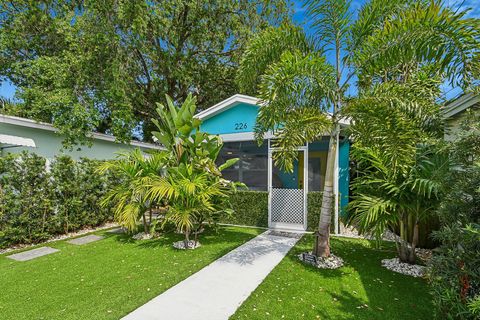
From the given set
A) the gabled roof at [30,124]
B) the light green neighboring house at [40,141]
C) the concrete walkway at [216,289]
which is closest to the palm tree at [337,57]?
the concrete walkway at [216,289]

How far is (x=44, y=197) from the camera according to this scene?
709cm

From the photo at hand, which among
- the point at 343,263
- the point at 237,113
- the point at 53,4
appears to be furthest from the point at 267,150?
the point at 53,4

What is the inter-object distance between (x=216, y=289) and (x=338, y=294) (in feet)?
6.98

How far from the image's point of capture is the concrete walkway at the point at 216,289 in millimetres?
3510

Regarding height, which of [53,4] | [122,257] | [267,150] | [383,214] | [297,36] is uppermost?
[53,4]

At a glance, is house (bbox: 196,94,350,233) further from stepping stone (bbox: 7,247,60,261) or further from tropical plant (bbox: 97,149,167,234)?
stepping stone (bbox: 7,247,60,261)

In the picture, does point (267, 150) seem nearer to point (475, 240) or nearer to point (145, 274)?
point (145, 274)

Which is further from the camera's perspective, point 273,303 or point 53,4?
point 53,4

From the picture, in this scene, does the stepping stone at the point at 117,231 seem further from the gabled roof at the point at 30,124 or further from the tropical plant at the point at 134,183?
the gabled roof at the point at 30,124

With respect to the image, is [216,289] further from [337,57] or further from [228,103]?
[228,103]

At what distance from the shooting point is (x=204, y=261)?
5496 mm

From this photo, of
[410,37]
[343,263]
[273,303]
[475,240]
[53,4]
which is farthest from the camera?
[53,4]

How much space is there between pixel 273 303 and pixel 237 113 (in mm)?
7218

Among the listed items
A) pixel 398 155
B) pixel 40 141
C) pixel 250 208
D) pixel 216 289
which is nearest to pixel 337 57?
pixel 398 155
